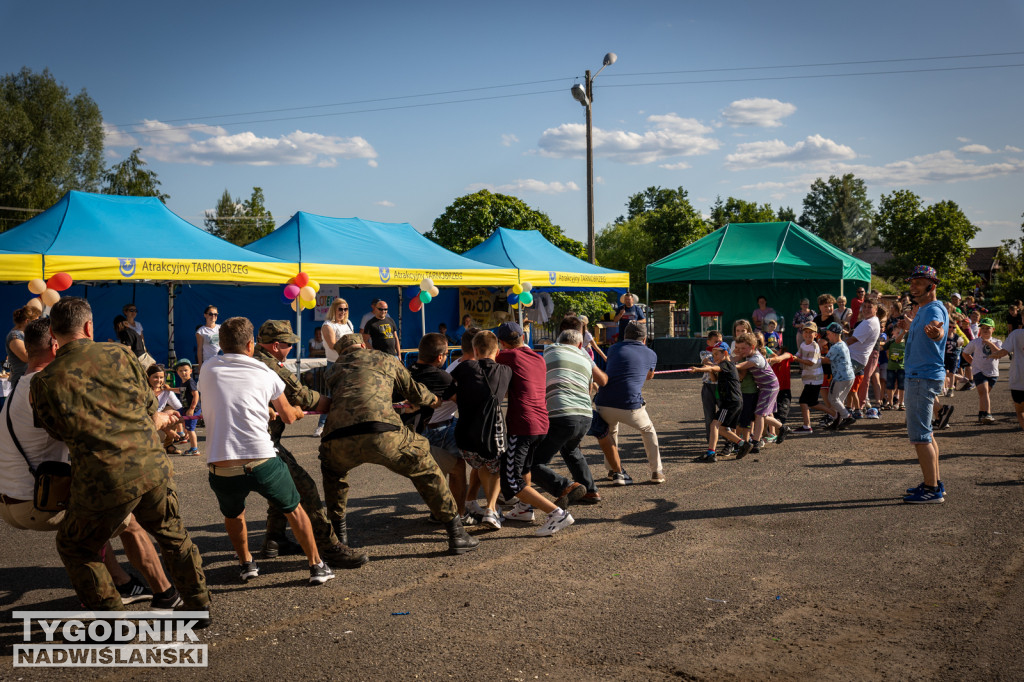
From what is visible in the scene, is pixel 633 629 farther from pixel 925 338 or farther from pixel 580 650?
pixel 925 338

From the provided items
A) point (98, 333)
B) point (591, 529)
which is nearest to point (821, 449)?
point (591, 529)

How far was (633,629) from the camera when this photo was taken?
165 inches

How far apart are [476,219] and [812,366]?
26262mm

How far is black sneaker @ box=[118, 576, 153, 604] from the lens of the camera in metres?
4.71

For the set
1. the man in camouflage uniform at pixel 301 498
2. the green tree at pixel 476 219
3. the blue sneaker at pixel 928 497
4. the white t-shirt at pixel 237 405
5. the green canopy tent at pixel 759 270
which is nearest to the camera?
the white t-shirt at pixel 237 405

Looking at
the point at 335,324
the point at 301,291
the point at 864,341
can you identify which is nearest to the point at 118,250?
the point at 301,291

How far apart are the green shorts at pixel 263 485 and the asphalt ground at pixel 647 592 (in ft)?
1.94

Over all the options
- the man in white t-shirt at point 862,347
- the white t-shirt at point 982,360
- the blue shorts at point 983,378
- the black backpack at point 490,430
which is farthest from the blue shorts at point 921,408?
the blue shorts at point 983,378

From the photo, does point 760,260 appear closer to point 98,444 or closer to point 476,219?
point 476,219

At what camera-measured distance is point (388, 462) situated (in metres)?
5.12

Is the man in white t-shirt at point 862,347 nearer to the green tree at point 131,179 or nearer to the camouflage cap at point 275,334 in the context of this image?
the camouflage cap at point 275,334

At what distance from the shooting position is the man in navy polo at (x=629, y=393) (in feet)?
24.7

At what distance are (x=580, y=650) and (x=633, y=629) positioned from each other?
403 mm

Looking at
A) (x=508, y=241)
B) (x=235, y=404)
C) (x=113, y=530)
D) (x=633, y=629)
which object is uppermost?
(x=508, y=241)
